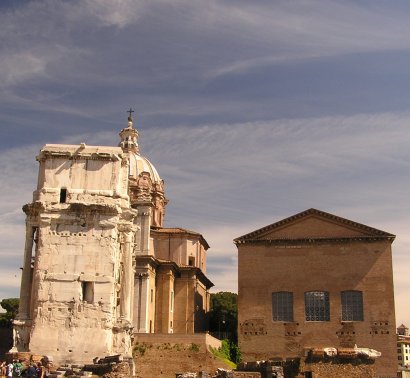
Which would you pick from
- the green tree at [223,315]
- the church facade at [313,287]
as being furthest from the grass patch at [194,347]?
the green tree at [223,315]

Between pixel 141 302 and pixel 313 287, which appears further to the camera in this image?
pixel 313 287

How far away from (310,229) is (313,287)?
12.9 feet

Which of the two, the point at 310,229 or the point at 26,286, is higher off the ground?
the point at 310,229

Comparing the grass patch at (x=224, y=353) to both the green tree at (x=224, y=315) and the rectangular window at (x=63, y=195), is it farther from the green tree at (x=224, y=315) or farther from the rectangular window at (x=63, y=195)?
the rectangular window at (x=63, y=195)

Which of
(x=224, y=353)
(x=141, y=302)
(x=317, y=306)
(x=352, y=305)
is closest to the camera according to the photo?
(x=224, y=353)

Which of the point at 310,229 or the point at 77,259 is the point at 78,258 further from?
the point at 310,229

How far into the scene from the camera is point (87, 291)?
102 feet

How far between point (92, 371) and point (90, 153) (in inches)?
475

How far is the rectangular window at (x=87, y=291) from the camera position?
31062 mm

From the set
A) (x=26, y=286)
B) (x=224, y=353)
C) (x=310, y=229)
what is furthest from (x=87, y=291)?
(x=310, y=229)

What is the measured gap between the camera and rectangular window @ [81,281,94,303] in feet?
102

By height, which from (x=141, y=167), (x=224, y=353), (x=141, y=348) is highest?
(x=141, y=167)

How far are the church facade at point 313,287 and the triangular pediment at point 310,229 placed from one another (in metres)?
0.07

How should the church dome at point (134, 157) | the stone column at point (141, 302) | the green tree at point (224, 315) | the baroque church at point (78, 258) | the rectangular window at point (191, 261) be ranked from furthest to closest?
the green tree at point (224, 315) < the church dome at point (134, 157) < the rectangular window at point (191, 261) < the stone column at point (141, 302) < the baroque church at point (78, 258)
